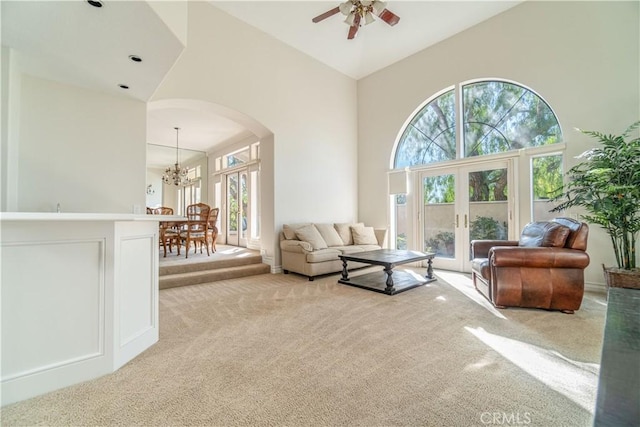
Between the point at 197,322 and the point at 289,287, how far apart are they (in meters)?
1.55

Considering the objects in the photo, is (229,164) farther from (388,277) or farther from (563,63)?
(563,63)

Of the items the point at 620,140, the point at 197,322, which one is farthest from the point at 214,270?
the point at 620,140

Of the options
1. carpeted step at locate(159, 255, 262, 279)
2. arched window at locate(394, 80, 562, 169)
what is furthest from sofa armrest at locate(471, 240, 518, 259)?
carpeted step at locate(159, 255, 262, 279)

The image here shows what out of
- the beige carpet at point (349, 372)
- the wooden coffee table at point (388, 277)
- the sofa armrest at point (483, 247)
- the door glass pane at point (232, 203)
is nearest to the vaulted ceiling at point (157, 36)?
the door glass pane at point (232, 203)

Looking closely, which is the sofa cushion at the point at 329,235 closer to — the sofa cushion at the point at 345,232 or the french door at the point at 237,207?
the sofa cushion at the point at 345,232

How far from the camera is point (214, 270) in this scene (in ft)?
15.6

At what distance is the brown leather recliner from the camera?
2869mm

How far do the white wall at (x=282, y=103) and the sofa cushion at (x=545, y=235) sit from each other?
11.4 feet

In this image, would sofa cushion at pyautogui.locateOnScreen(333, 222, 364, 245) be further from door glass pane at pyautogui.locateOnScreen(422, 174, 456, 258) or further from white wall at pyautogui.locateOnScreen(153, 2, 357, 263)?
door glass pane at pyautogui.locateOnScreen(422, 174, 456, 258)

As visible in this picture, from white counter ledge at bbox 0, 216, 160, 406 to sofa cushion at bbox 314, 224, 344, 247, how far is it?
3.54m

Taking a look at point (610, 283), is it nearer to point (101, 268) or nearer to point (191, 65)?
point (101, 268)

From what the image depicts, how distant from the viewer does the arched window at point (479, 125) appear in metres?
4.41

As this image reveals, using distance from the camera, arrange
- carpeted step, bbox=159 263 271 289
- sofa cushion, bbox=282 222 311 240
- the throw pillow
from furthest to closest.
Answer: the throw pillow
sofa cushion, bbox=282 222 311 240
carpeted step, bbox=159 263 271 289

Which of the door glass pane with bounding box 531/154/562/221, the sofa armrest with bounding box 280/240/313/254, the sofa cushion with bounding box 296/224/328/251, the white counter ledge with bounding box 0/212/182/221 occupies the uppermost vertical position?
the door glass pane with bounding box 531/154/562/221
